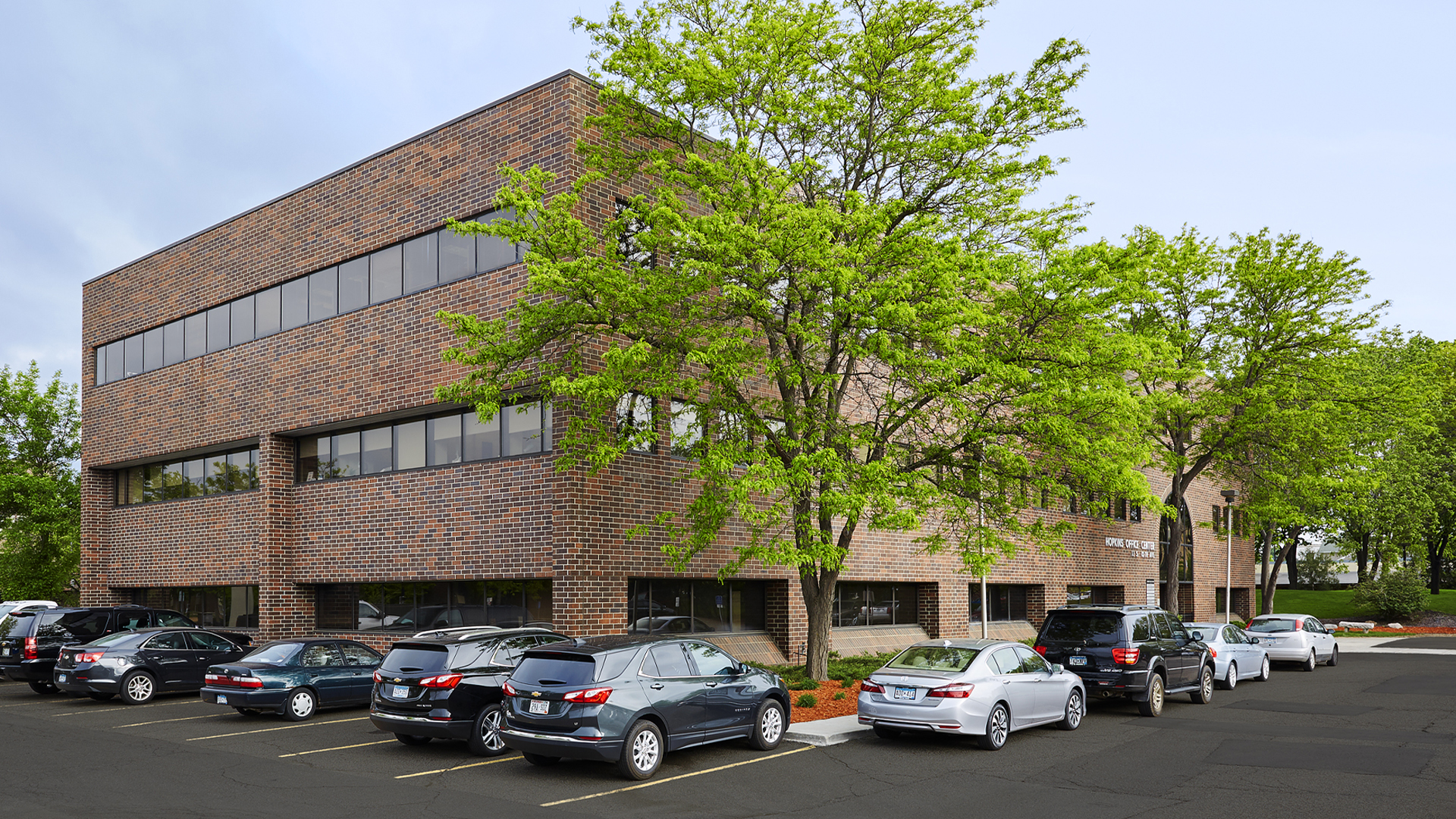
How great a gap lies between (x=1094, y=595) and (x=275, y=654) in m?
29.8

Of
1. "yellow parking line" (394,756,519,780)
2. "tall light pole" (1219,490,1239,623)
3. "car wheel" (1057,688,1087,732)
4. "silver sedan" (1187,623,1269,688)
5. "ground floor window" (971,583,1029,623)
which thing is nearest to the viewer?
"yellow parking line" (394,756,519,780)

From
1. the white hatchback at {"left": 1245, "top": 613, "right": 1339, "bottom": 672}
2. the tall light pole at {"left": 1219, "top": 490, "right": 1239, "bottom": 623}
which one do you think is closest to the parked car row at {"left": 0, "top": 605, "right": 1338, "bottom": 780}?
the white hatchback at {"left": 1245, "top": 613, "right": 1339, "bottom": 672}

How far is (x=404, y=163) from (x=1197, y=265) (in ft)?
75.6

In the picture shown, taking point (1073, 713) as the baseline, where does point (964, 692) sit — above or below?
above

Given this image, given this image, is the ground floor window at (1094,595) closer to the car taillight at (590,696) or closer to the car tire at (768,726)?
the car tire at (768,726)

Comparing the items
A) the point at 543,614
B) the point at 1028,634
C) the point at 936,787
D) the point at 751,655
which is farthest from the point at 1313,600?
the point at 936,787

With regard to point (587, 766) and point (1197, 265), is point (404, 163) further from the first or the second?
point (1197, 265)

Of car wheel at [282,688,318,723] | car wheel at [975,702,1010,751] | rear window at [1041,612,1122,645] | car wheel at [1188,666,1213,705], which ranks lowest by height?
car wheel at [1188,666,1213,705]

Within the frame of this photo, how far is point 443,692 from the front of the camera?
13422mm

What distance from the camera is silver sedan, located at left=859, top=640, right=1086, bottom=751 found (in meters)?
13.8

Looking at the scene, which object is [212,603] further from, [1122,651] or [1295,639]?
[1295,639]

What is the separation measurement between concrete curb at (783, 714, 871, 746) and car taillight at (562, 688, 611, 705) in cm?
392

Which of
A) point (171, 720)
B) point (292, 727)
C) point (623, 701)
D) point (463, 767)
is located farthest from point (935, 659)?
point (171, 720)

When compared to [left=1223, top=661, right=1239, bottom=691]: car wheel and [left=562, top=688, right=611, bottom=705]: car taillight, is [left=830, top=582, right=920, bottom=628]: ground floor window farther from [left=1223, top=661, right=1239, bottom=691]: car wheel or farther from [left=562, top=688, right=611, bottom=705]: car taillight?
[left=562, top=688, right=611, bottom=705]: car taillight
